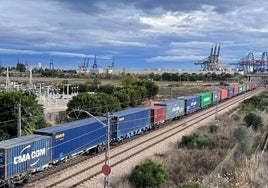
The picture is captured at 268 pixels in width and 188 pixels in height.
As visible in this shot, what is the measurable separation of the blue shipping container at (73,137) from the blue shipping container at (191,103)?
106 feet

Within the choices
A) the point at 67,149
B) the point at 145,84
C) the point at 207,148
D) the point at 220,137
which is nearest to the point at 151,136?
the point at 220,137

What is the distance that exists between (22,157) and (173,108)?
36.2 metres

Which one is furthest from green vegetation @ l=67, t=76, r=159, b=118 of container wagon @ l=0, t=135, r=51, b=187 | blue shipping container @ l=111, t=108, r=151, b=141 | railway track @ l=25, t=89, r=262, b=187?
container wagon @ l=0, t=135, r=51, b=187

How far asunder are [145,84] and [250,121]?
44.9 metres

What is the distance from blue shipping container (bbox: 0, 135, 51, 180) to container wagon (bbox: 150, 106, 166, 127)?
2332cm

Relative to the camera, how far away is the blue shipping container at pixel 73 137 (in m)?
27.4

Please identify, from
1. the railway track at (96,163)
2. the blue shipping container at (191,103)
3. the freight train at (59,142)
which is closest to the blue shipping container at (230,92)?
the blue shipping container at (191,103)

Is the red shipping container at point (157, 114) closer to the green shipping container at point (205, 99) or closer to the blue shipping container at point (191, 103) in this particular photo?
the blue shipping container at point (191, 103)

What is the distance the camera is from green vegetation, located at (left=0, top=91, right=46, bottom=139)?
36.3 metres

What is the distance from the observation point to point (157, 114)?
1961 inches

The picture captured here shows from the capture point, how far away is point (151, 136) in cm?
4478

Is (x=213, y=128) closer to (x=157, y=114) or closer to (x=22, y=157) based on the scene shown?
(x=157, y=114)

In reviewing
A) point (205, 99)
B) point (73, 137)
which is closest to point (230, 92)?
point (205, 99)

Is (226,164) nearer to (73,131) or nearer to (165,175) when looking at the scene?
(165,175)
